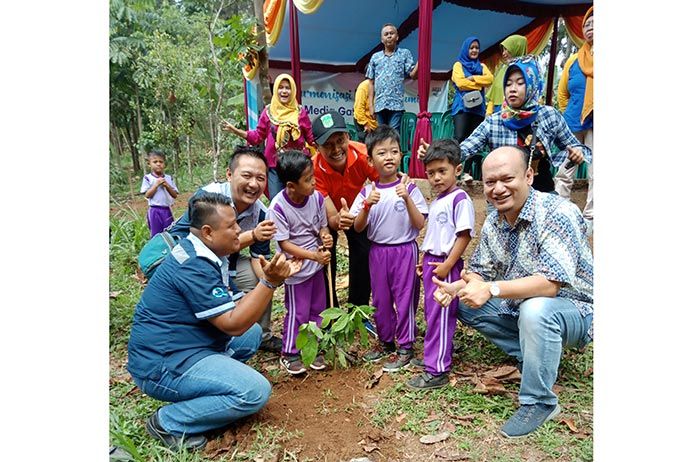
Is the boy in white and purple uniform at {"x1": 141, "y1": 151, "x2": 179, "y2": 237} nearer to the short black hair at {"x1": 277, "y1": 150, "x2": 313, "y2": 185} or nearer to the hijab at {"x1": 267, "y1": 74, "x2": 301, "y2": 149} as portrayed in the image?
the hijab at {"x1": 267, "y1": 74, "x2": 301, "y2": 149}

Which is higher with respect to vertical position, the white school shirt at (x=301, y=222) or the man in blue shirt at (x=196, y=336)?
the white school shirt at (x=301, y=222)

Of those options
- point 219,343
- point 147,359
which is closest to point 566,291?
point 219,343

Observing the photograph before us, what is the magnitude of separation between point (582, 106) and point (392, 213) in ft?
9.68

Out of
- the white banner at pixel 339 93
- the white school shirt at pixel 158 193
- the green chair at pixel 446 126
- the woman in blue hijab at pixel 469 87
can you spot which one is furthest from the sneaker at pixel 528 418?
the white banner at pixel 339 93

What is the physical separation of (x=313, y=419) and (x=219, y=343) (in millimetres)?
657

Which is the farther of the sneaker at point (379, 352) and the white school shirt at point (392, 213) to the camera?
the sneaker at point (379, 352)

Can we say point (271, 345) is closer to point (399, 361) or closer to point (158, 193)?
point (399, 361)

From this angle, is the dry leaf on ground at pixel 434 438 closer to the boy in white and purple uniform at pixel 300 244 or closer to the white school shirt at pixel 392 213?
the boy in white and purple uniform at pixel 300 244

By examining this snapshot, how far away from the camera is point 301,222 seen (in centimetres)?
294

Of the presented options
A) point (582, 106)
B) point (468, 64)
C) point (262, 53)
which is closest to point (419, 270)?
point (582, 106)

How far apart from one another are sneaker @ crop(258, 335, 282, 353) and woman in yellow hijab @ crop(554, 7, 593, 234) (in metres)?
2.96

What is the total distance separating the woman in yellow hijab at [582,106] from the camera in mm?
4324

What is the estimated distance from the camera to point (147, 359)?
2.21 meters

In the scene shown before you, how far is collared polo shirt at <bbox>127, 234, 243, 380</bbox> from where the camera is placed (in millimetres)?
2166
